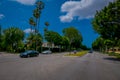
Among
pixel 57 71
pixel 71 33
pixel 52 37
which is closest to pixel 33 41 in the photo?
pixel 52 37

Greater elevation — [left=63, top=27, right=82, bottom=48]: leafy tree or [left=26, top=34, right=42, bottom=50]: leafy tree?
[left=63, top=27, right=82, bottom=48]: leafy tree

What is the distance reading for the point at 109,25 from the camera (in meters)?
43.2

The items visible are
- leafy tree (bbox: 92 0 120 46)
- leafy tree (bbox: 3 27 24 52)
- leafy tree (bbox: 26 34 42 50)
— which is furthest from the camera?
leafy tree (bbox: 26 34 42 50)

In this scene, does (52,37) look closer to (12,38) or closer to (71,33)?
(12,38)

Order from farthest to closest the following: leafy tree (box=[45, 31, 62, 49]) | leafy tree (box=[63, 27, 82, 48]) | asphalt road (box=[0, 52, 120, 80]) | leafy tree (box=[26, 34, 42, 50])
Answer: leafy tree (box=[63, 27, 82, 48]) → leafy tree (box=[45, 31, 62, 49]) → leafy tree (box=[26, 34, 42, 50]) → asphalt road (box=[0, 52, 120, 80])

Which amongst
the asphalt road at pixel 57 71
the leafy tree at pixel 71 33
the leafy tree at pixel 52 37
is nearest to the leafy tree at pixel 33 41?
the leafy tree at pixel 52 37

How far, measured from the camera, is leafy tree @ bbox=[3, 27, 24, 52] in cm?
8294

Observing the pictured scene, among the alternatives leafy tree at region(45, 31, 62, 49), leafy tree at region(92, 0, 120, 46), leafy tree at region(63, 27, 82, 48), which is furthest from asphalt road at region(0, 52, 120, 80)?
leafy tree at region(63, 27, 82, 48)

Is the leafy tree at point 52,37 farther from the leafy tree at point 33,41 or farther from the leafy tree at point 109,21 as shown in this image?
the leafy tree at point 109,21

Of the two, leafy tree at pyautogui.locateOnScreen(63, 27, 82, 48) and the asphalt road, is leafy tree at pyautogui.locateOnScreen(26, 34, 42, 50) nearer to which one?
the asphalt road

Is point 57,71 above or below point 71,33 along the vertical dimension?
below

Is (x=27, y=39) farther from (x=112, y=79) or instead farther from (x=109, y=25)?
(x=112, y=79)

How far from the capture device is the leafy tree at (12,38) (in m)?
82.9

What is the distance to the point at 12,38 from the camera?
8388 centimetres
